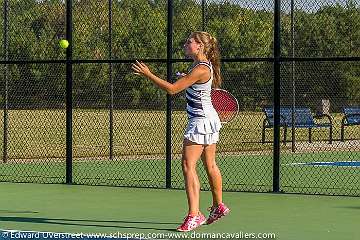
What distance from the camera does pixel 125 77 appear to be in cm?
3866

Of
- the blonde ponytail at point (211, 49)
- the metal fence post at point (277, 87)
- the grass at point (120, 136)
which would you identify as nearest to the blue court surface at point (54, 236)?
the blonde ponytail at point (211, 49)

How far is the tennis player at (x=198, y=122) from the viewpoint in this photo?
9.58 m

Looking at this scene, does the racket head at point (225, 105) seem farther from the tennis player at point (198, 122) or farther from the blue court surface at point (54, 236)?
the blue court surface at point (54, 236)

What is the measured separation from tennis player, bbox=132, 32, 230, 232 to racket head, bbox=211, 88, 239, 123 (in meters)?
1.09

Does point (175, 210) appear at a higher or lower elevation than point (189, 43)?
lower

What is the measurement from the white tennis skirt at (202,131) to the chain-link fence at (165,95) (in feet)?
10.7

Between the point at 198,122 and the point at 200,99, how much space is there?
7.7 inches

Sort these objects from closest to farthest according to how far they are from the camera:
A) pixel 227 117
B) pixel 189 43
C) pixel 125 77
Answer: pixel 189 43, pixel 227 117, pixel 125 77

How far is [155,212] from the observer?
11.0 m

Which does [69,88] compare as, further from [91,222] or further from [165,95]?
[165,95]

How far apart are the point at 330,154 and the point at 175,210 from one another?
31.8ft

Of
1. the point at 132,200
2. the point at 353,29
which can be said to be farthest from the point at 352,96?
the point at 132,200

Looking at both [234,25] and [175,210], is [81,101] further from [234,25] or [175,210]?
[175,210]

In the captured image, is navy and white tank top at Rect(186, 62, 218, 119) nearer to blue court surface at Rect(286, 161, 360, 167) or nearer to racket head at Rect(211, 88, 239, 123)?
racket head at Rect(211, 88, 239, 123)
